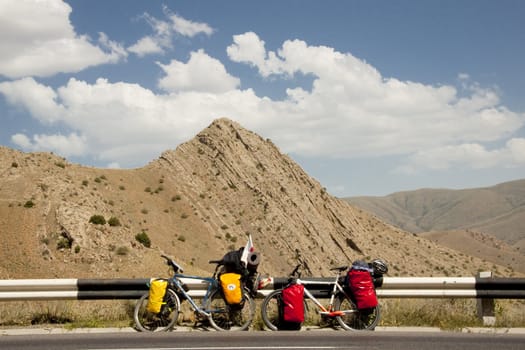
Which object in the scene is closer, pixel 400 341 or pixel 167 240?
pixel 400 341

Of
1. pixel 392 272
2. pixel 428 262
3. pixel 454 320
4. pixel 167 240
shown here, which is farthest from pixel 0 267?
pixel 428 262

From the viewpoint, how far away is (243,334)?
27.3 feet

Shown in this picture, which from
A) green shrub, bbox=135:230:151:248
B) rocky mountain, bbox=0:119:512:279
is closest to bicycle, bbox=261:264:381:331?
rocky mountain, bbox=0:119:512:279

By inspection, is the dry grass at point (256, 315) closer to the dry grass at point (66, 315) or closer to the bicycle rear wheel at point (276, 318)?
the dry grass at point (66, 315)

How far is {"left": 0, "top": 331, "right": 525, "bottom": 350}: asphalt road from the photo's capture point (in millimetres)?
7398

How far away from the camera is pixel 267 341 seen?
7.78 metres

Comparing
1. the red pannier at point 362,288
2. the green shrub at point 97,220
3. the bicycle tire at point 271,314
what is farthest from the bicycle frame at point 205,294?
the green shrub at point 97,220

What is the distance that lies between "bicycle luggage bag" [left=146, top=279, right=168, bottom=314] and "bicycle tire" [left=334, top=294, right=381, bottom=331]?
3054 mm

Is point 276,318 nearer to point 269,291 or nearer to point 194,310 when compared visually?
point 269,291

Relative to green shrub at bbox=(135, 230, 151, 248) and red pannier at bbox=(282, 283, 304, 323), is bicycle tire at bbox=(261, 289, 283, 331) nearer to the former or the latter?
red pannier at bbox=(282, 283, 304, 323)

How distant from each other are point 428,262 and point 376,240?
604 centimetres

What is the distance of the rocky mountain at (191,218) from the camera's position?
2786 cm

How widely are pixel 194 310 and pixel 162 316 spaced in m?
0.57

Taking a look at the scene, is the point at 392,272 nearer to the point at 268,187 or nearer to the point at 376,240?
the point at 376,240
